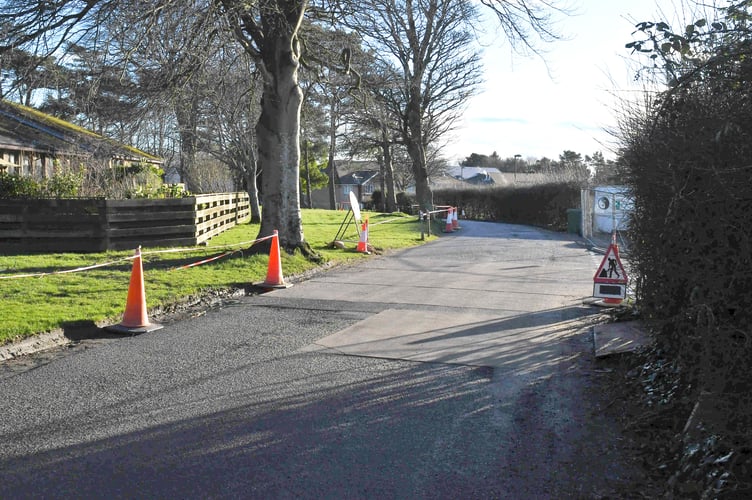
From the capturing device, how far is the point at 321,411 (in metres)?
5.46

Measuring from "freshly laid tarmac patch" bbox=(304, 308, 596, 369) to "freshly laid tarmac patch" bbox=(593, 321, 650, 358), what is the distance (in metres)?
0.51

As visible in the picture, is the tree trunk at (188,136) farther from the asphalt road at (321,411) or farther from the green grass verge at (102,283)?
the asphalt road at (321,411)

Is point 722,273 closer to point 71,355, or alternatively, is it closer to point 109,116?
point 71,355

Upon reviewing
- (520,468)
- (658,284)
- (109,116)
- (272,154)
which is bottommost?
(520,468)

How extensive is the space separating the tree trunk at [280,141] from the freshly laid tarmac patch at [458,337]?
5.98m

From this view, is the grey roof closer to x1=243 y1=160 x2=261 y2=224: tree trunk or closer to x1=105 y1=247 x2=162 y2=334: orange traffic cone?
x1=243 y1=160 x2=261 y2=224: tree trunk

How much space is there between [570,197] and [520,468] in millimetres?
33112

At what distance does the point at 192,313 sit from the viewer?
974cm

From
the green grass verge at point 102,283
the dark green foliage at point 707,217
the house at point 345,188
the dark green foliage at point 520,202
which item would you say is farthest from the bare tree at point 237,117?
the house at point 345,188

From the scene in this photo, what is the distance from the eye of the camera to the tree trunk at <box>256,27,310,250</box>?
48.6 feet

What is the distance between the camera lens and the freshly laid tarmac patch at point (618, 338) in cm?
689

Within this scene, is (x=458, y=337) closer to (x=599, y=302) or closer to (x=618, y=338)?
(x=618, y=338)

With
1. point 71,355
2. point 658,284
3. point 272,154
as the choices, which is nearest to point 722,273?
point 658,284

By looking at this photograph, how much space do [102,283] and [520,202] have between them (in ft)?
117
